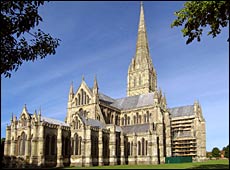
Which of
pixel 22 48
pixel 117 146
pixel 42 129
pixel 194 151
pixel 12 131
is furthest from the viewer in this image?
pixel 194 151

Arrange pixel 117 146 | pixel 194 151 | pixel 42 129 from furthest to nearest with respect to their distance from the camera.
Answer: pixel 194 151, pixel 117 146, pixel 42 129

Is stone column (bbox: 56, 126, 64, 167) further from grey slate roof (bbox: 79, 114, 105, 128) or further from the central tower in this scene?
the central tower

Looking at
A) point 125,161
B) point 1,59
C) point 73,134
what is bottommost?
point 125,161

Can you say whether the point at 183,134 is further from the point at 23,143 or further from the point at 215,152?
the point at 215,152

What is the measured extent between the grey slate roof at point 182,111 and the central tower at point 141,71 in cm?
1356

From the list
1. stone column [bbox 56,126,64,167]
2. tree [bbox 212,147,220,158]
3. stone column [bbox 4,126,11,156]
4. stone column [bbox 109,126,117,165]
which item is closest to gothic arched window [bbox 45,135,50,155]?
stone column [bbox 56,126,64,167]

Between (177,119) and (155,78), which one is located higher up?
(155,78)

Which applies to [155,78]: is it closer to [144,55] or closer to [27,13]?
[144,55]

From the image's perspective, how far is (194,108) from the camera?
71375 millimetres

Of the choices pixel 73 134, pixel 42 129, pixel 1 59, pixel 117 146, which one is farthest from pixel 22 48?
pixel 117 146

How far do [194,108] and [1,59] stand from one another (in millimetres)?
64245

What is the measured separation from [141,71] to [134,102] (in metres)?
21.1

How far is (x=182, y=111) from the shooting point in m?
74.8

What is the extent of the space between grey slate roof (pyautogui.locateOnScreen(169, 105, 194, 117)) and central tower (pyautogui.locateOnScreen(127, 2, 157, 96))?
13.6m
